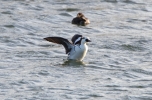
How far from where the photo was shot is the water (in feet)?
47.7

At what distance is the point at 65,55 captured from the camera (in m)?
17.5

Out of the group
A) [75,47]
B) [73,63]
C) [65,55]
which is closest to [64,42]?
[75,47]

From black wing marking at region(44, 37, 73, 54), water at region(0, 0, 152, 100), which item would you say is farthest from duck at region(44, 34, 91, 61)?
water at region(0, 0, 152, 100)

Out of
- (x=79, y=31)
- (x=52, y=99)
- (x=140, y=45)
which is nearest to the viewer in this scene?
(x=52, y=99)

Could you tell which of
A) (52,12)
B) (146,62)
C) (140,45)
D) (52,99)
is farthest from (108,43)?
(52,99)

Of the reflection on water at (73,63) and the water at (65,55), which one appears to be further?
the reflection on water at (73,63)

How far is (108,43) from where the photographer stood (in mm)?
18391

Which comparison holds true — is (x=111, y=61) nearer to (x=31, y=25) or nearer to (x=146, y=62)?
(x=146, y=62)

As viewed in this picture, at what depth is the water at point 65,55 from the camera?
14.5 m

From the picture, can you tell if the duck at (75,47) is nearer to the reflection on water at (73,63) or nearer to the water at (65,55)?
the reflection on water at (73,63)

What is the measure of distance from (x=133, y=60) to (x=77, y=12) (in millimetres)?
5289

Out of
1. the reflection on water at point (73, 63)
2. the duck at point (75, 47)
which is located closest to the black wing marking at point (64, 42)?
the duck at point (75, 47)

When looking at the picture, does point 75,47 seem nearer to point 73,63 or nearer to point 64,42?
point 64,42

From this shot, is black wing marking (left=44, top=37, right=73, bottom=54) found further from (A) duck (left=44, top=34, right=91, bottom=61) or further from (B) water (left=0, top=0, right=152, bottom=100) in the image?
(B) water (left=0, top=0, right=152, bottom=100)
